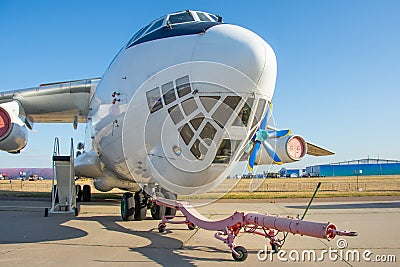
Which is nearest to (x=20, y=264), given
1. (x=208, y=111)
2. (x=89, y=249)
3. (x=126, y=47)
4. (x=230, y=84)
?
(x=89, y=249)

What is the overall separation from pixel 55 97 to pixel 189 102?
8.79 metres

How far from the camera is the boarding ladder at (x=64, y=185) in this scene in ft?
34.1

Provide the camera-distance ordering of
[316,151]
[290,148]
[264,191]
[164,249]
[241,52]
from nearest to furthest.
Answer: [241,52]
[164,249]
[290,148]
[316,151]
[264,191]

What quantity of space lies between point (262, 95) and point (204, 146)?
1.01 meters

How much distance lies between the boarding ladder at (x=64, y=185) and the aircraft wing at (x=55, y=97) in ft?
6.52

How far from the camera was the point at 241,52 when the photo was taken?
474 centimetres

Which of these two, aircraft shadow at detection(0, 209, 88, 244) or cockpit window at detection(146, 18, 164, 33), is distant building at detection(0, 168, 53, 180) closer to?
aircraft shadow at detection(0, 209, 88, 244)

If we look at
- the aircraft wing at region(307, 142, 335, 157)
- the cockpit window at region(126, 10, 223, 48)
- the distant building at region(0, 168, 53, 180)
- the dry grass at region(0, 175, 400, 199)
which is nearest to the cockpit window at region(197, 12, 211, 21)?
the cockpit window at region(126, 10, 223, 48)

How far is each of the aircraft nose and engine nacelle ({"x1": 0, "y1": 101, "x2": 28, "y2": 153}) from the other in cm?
575

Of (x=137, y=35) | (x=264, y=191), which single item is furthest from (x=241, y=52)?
(x=264, y=191)

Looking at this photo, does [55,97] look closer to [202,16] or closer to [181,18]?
[181,18]

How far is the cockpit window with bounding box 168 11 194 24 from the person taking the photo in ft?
20.3

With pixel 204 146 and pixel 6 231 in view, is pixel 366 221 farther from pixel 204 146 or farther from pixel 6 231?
pixel 6 231

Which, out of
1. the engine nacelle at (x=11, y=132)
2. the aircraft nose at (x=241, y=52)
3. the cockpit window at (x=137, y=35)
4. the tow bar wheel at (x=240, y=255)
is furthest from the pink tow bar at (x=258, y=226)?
the engine nacelle at (x=11, y=132)
